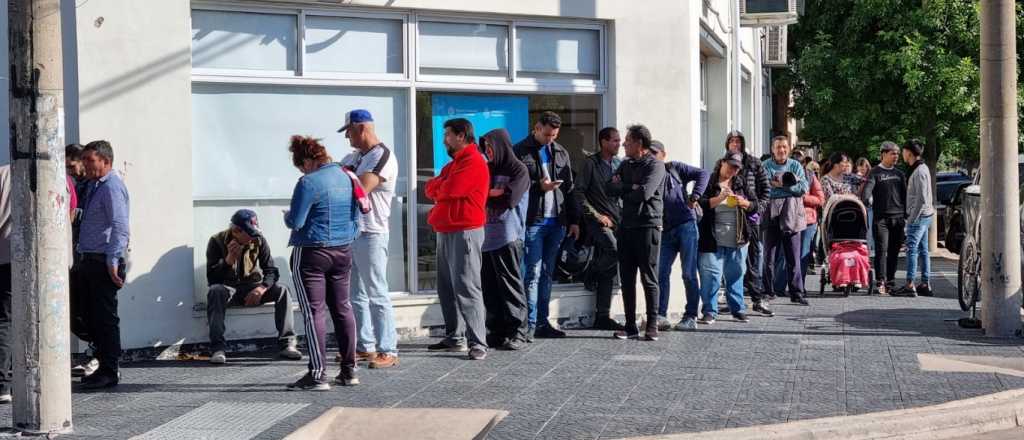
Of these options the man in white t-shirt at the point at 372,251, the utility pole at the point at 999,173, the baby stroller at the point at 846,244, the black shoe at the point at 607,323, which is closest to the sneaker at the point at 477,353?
the man in white t-shirt at the point at 372,251

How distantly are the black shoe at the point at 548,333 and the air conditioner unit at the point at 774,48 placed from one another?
13.6 meters

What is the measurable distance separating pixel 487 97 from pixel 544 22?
874 millimetres

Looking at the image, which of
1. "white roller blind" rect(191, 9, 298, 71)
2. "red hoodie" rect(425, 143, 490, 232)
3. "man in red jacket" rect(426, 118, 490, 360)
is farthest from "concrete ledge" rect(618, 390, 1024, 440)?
"white roller blind" rect(191, 9, 298, 71)

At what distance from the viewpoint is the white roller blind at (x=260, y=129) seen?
1096 cm

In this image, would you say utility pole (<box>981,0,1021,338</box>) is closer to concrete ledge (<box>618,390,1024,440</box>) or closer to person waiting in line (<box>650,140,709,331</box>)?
person waiting in line (<box>650,140,709,331</box>)

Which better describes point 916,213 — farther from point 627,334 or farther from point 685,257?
point 627,334

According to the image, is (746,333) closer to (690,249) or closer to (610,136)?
(690,249)

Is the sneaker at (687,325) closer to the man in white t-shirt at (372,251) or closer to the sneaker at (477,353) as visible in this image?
the sneaker at (477,353)

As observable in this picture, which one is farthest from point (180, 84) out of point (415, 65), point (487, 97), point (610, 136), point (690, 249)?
point (690, 249)

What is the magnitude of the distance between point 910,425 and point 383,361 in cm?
396

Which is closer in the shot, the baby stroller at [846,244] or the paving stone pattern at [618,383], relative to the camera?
the paving stone pattern at [618,383]

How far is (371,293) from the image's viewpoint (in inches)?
389

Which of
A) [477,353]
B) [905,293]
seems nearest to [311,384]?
[477,353]

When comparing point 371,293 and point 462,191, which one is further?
point 462,191
